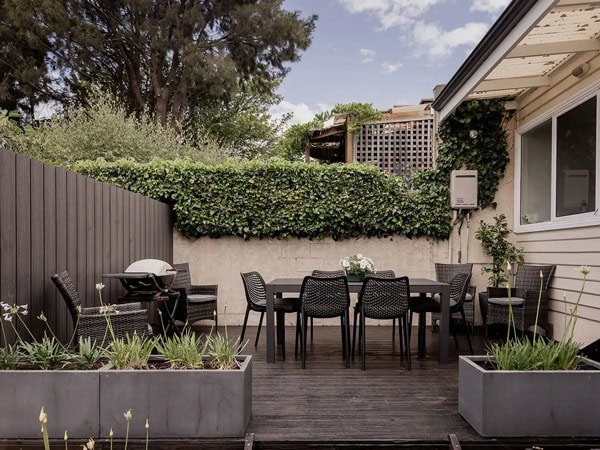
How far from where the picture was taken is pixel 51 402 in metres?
2.67

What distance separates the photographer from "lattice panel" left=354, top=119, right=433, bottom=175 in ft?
28.3

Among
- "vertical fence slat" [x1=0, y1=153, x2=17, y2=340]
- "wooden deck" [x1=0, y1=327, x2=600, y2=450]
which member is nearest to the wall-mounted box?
"wooden deck" [x1=0, y1=327, x2=600, y2=450]

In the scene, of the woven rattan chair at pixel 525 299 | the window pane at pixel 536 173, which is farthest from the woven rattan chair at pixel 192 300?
the window pane at pixel 536 173

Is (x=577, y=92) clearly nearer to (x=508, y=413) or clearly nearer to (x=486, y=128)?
(x=486, y=128)

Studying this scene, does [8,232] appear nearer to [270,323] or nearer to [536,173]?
[270,323]

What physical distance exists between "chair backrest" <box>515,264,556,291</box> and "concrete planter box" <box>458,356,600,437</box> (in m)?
2.99

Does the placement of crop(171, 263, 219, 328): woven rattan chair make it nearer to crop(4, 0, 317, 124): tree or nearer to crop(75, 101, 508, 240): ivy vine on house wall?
crop(75, 101, 508, 240): ivy vine on house wall

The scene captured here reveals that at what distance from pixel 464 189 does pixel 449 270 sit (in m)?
1.14

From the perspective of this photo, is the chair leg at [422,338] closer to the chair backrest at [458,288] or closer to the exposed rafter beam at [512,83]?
the chair backrest at [458,288]

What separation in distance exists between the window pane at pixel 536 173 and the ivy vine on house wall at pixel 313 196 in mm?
482

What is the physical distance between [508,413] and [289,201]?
15.2 feet

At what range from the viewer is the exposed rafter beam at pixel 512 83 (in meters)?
5.56

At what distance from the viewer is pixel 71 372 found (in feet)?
8.79

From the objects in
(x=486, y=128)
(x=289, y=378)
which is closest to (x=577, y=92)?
(x=486, y=128)
